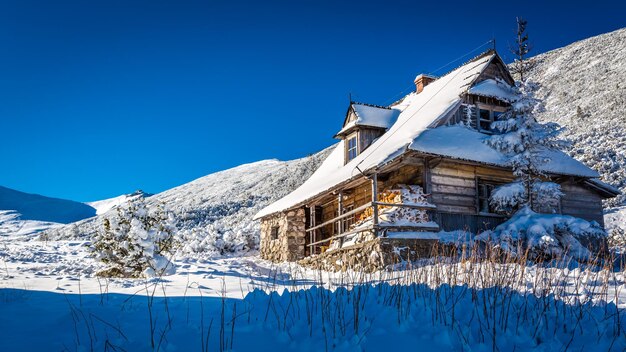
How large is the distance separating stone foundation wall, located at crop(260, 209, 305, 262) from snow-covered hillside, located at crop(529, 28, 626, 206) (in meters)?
18.6

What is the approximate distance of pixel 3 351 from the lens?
169 inches

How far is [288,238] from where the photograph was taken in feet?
68.6

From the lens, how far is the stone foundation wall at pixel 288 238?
68.1ft

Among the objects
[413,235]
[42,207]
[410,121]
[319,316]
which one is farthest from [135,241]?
[42,207]

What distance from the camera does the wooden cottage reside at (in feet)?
45.9

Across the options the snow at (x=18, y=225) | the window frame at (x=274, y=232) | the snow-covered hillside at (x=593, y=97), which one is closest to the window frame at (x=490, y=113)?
the window frame at (x=274, y=232)

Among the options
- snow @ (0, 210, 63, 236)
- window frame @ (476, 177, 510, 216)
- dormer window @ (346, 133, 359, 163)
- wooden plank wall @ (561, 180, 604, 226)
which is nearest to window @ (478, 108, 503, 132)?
window frame @ (476, 177, 510, 216)

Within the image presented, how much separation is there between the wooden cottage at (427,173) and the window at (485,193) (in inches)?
1.5

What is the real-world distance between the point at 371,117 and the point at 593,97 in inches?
1462

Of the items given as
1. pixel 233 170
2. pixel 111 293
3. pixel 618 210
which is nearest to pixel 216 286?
pixel 111 293

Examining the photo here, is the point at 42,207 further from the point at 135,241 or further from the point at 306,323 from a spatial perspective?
the point at 306,323

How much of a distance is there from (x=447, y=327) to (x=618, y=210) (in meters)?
26.0

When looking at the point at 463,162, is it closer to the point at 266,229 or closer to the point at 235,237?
the point at 266,229

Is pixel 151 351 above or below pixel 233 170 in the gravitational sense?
below
